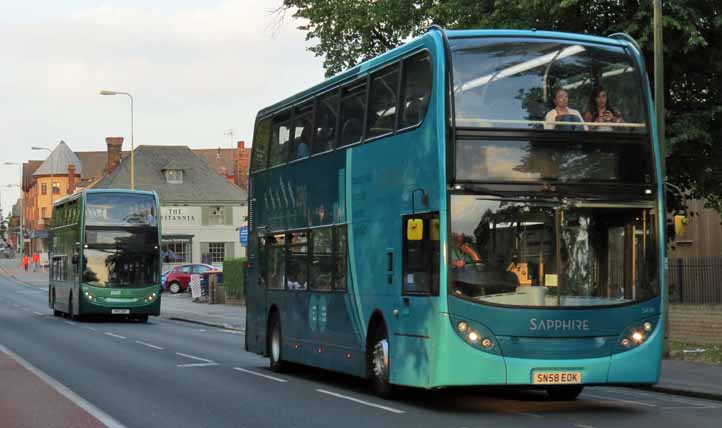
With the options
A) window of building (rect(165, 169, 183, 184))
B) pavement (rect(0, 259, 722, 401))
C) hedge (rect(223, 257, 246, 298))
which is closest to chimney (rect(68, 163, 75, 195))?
pavement (rect(0, 259, 722, 401))

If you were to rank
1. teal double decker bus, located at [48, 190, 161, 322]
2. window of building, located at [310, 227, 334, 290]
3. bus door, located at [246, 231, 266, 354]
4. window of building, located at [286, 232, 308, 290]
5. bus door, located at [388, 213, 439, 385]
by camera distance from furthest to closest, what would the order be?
teal double decker bus, located at [48, 190, 161, 322]
bus door, located at [246, 231, 266, 354]
window of building, located at [286, 232, 308, 290]
window of building, located at [310, 227, 334, 290]
bus door, located at [388, 213, 439, 385]

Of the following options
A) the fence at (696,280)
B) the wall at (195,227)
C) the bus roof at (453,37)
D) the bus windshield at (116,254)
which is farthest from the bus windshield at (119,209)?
the wall at (195,227)

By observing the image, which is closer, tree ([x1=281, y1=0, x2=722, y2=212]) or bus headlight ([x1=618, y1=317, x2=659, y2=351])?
bus headlight ([x1=618, y1=317, x2=659, y2=351])

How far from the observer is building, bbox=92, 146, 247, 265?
99.6 metres

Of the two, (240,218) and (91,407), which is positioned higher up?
(240,218)

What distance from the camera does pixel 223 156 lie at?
168m

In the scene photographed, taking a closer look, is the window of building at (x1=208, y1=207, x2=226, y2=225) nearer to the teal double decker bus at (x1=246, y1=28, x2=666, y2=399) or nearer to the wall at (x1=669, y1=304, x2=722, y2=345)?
the wall at (x1=669, y1=304, x2=722, y2=345)

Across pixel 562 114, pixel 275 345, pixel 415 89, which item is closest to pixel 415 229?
pixel 415 89

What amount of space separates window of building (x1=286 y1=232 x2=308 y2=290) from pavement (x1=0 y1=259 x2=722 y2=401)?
531cm

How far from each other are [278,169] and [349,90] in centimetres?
372

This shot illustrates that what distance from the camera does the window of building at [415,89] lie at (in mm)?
14984

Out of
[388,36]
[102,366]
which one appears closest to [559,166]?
[102,366]

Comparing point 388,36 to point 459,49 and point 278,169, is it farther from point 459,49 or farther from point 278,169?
point 459,49

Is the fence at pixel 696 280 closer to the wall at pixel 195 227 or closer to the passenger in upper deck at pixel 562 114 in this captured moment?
the passenger in upper deck at pixel 562 114
